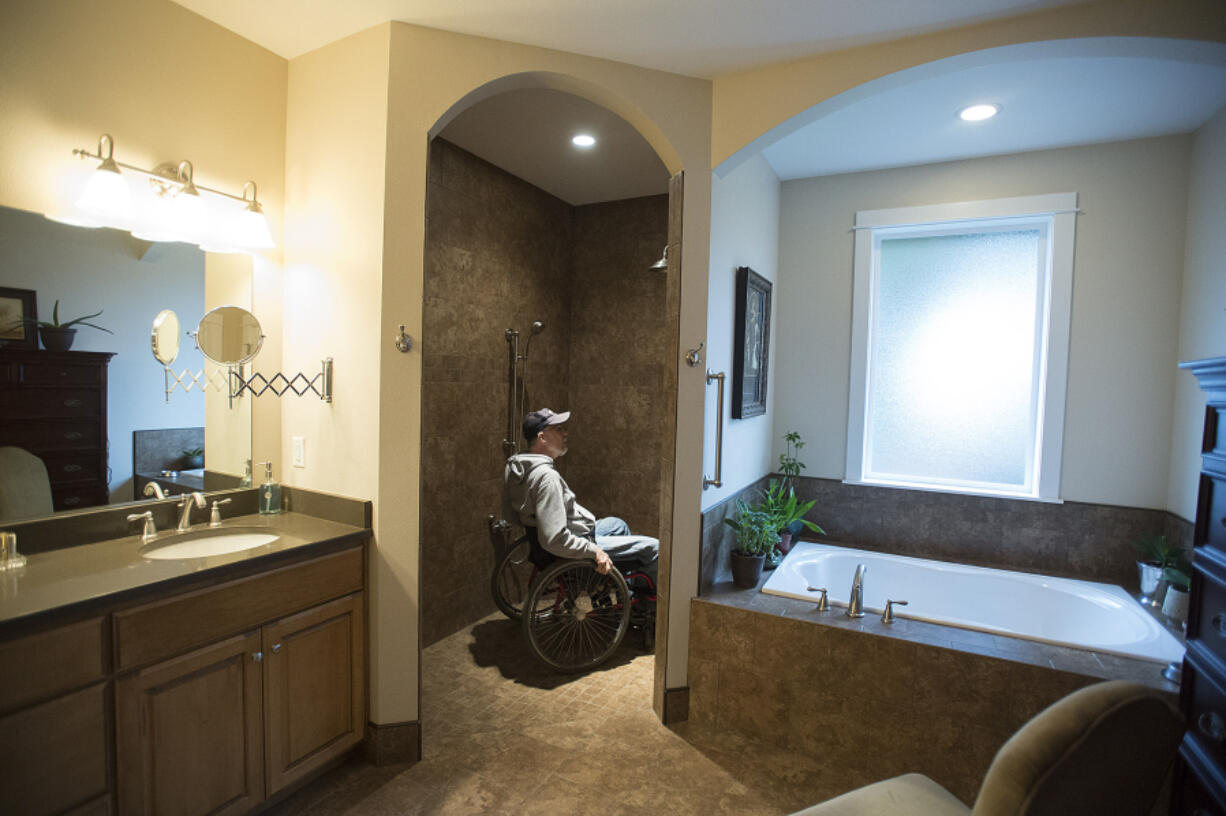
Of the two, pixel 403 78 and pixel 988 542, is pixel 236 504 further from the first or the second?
pixel 988 542

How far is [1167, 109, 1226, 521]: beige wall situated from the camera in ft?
8.47

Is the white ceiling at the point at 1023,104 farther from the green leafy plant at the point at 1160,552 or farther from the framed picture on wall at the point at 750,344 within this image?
the green leafy plant at the point at 1160,552

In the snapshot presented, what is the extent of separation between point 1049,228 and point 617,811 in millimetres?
3364

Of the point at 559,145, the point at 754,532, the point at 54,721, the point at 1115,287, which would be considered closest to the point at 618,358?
the point at 559,145

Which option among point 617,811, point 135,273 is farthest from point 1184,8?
point 135,273

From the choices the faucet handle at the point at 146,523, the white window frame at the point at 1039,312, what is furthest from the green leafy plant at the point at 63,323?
the white window frame at the point at 1039,312

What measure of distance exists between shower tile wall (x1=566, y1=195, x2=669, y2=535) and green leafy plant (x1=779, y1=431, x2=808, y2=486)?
0.81 m

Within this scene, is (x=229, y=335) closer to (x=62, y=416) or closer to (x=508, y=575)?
(x=62, y=416)

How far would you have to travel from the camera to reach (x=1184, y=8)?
1882 millimetres

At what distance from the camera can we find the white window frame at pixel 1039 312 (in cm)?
308

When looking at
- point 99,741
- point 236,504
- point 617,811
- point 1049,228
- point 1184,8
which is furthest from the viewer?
point 1049,228

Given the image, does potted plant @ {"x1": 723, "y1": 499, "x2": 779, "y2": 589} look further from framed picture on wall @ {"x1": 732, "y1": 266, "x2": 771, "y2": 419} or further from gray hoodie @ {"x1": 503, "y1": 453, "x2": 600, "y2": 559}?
gray hoodie @ {"x1": 503, "y1": 453, "x2": 600, "y2": 559}

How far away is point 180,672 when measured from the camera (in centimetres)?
167

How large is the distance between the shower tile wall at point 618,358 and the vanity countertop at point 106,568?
2157mm
